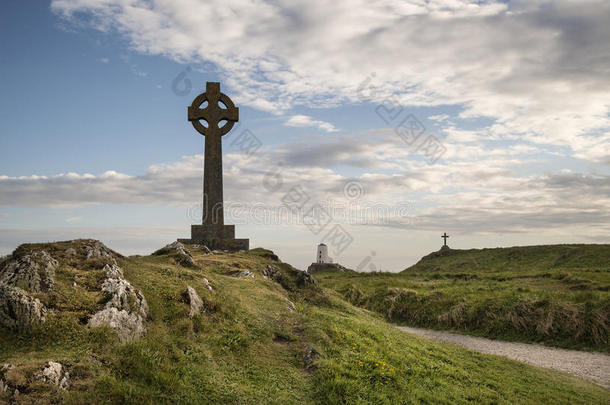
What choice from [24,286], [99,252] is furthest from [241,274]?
[24,286]

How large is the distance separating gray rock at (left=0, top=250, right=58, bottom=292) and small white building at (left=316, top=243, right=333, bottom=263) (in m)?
44.0

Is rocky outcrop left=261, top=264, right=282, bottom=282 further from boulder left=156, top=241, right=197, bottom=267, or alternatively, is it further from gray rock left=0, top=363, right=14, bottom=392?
gray rock left=0, top=363, right=14, bottom=392

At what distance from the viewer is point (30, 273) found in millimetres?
11000

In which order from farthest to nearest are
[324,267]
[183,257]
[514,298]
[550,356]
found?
[324,267] → [514,298] → [550,356] → [183,257]

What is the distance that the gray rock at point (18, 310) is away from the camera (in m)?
9.81

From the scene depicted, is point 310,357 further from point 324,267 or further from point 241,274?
point 324,267

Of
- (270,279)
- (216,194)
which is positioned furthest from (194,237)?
(270,279)

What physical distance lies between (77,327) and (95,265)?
11.0 feet

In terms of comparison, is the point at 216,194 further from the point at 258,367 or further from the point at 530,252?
the point at 530,252

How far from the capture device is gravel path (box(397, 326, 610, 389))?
717 inches

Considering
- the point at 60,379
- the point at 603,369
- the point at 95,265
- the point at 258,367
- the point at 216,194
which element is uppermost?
the point at 216,194

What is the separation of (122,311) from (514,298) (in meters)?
24.5

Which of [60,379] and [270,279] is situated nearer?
[60,379]

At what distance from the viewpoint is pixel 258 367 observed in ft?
38.1
